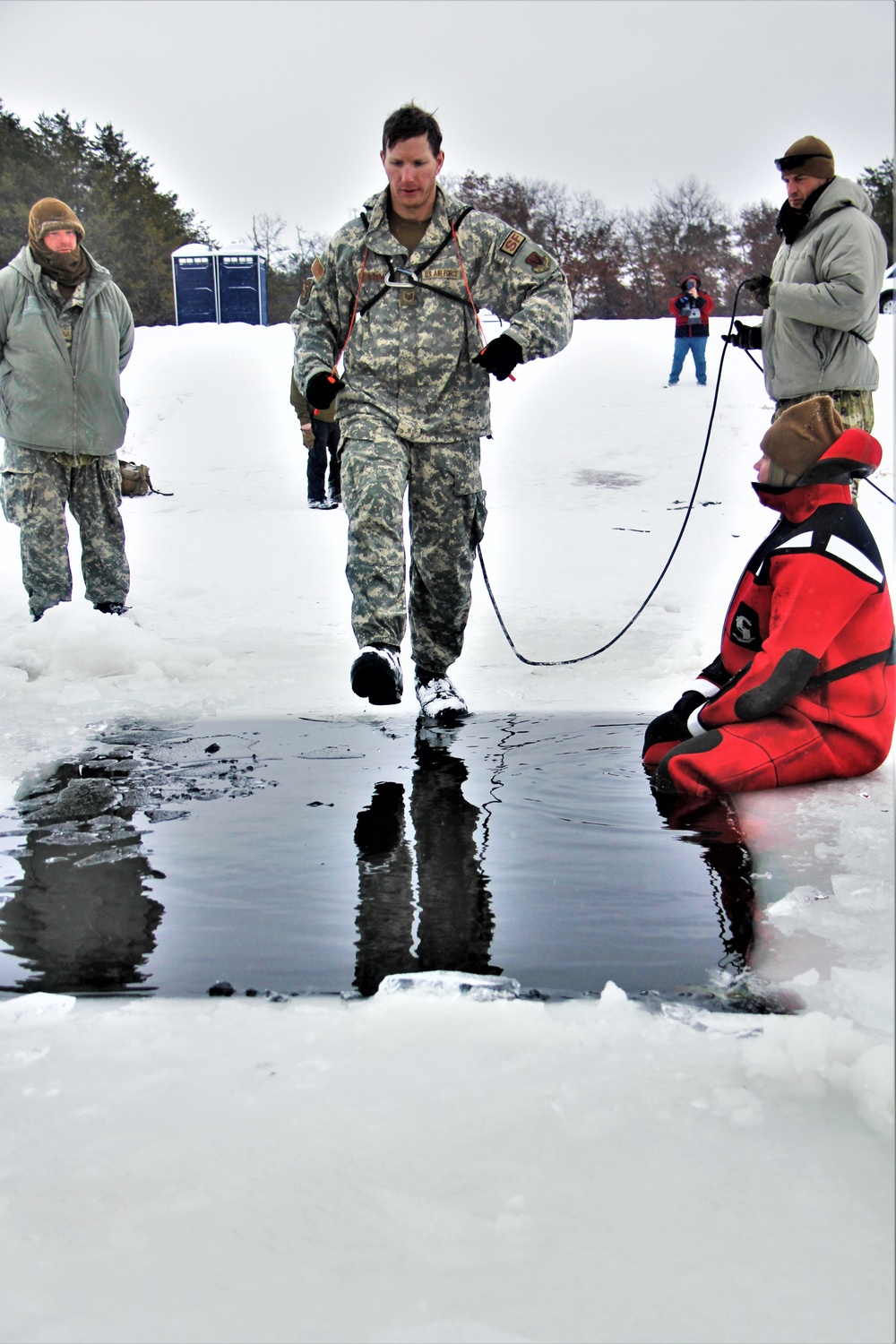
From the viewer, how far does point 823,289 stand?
13.7 feet

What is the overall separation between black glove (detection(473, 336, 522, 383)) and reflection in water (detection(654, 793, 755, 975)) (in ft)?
4.54

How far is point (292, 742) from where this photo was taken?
376cm

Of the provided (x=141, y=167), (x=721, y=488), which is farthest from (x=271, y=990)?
(x=141, y=167)

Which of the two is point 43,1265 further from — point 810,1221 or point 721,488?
point 721,488

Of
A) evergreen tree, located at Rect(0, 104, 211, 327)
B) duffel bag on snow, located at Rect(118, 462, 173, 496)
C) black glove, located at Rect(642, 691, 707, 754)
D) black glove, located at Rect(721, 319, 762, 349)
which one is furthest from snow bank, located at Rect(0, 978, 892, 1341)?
evergreen tree, located at Rect(0, 104, 211, 327)

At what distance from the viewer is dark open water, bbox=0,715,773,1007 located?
2.07 meters

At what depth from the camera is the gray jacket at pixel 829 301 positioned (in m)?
4.18

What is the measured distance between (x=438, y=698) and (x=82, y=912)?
1.87m

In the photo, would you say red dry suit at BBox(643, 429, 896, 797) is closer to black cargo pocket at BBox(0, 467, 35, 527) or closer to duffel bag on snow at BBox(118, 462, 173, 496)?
black cargo pocket at BBox(0, 467, 35, 527)

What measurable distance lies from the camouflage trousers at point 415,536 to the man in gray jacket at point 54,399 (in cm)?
185

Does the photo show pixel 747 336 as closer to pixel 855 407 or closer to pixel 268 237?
pixel 855 407

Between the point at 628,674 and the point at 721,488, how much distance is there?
6.67 m

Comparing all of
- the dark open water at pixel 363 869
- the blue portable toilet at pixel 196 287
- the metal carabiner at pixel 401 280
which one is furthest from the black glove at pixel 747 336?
the blue portable toilet at pixel 196 287

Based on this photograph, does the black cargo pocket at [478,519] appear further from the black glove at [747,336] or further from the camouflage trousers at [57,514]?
the camouflage trousers at [57,514]
